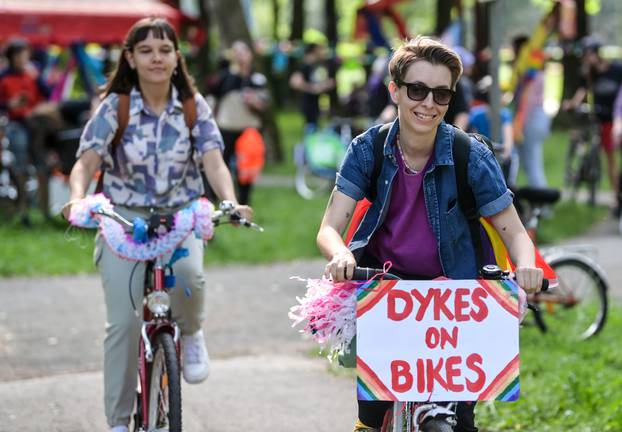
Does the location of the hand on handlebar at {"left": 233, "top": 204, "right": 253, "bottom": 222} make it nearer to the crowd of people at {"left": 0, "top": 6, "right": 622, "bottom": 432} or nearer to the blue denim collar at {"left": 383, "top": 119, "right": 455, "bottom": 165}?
the crowd of people at {"left": 0, "top": 6, "right": 622, "bottom": 432}

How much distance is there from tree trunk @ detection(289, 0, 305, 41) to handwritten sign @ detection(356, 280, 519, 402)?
31403 millimetres

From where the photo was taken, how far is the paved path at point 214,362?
5.82 meters

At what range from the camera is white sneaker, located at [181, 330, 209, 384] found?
522 centimetres

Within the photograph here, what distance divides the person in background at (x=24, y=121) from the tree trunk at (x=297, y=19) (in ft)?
72.3

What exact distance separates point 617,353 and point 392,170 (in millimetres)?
3741

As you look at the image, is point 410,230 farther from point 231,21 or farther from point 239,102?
point 231,21

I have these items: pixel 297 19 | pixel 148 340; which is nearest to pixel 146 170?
Result: pixel 148 340

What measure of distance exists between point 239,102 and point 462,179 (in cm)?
904

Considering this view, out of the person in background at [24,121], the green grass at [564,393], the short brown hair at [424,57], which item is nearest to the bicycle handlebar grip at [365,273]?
the short brown hair at [424,57]

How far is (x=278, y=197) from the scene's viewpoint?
1573 cm

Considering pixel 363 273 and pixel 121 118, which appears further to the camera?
pixel 121 118

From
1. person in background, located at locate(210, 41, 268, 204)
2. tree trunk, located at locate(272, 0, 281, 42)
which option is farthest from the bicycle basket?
tree trunk, located at locate(272, 0, 281, 42)

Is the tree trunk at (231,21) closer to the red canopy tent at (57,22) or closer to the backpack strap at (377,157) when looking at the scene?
the red canopy tent at (57,22)

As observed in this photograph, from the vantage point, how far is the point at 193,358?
5.25m
